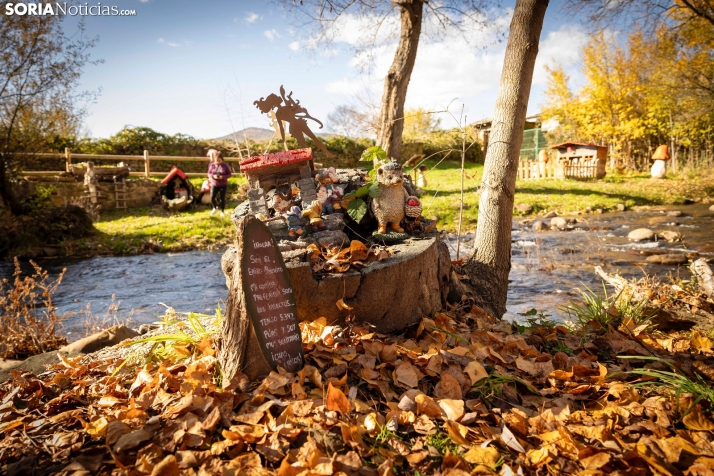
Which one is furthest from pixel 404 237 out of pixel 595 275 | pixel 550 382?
pixel 595 275

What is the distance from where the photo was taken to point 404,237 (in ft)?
11.6

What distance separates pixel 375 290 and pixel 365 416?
1.06 meters

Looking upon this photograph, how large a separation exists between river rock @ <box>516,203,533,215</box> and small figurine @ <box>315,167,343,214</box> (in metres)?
9.88

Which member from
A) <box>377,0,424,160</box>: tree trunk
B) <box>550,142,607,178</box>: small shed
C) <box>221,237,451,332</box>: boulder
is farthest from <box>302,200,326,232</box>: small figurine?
<box>550,142,607,178</box>: small shed

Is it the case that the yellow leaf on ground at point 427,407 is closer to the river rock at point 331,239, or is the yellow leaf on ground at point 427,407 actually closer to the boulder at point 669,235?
the river rock at point 331,239

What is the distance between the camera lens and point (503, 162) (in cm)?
399

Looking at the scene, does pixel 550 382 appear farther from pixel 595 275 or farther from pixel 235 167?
pixel 235 167

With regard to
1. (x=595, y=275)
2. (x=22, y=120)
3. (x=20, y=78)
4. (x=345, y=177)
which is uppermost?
(x=20, y=78)

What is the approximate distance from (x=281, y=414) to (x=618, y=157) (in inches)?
972

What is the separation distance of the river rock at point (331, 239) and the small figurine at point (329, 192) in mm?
325

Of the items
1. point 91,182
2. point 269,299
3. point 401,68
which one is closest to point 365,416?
point 269,299

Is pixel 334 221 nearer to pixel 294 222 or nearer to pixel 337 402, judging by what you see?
pixel 294 222

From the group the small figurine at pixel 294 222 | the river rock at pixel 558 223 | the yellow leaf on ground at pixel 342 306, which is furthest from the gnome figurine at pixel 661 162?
the yellow leaf on ground at pixel 342 306

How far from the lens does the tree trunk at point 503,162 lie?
3889 mm
